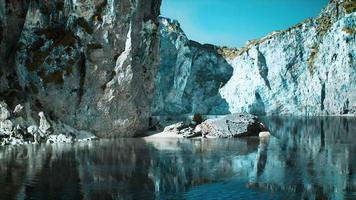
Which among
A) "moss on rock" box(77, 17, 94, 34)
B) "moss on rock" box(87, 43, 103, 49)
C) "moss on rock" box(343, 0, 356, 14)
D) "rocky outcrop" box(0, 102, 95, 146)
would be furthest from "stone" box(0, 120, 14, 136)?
"moss on rock" box(343, 0, 356, 14)

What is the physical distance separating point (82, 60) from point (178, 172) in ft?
141

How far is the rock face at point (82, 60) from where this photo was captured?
71.9 m

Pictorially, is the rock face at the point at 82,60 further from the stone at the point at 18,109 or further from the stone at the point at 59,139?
the stone at the point at 59,139

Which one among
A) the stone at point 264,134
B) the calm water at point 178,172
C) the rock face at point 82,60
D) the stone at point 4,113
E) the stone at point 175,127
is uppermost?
the rock face at point 82,60

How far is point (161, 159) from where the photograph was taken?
155 feet

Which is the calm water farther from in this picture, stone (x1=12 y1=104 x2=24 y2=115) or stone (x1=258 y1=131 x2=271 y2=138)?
stone (x1=258 y1=131 x2=271 y2=138)

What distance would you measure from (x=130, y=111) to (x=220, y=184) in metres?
47.5

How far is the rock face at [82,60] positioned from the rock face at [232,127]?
13.3 m

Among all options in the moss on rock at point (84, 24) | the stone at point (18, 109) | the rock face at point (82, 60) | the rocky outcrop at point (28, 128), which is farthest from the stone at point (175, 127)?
the stone at point (18, 109)

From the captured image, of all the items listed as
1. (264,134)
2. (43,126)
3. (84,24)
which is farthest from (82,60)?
(264,134)

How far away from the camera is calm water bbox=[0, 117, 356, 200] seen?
2938cm

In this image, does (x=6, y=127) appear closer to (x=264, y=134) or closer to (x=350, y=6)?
(x=264, y=134)

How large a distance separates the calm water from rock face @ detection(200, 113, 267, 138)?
20.1 m

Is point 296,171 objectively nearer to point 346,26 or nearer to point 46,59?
point 46,59
